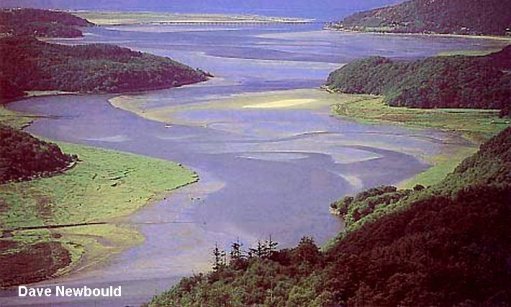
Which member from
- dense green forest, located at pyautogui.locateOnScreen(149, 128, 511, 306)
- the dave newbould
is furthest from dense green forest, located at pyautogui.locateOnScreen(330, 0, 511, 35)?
the dave newbould

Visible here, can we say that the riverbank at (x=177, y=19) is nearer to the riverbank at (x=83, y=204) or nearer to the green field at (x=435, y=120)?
the green field at (x=435, y=120)

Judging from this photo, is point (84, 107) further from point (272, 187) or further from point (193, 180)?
point (272, 187)

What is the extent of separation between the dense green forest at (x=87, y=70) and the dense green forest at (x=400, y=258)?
5.10 ft

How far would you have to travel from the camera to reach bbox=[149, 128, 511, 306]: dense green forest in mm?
4309

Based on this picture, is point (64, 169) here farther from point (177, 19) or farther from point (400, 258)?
point (400, 258)

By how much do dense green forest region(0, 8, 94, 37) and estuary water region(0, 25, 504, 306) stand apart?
143mm

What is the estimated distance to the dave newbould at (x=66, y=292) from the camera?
15.0ft

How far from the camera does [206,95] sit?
A: 621cm

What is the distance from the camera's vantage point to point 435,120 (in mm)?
6012

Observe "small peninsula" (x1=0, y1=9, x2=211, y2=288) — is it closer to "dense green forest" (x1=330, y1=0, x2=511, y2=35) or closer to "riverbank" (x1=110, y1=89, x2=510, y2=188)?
"riverbank" (x1=110, y1=89, x2=510, y2=188)

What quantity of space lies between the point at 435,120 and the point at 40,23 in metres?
2.70

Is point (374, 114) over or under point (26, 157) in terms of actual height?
over

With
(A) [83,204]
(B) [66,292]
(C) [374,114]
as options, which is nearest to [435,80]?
(C) [374,114]

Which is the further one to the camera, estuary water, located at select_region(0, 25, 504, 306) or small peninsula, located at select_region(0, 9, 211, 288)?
estuary water, located at select_region(0, 25, 504, 306)
